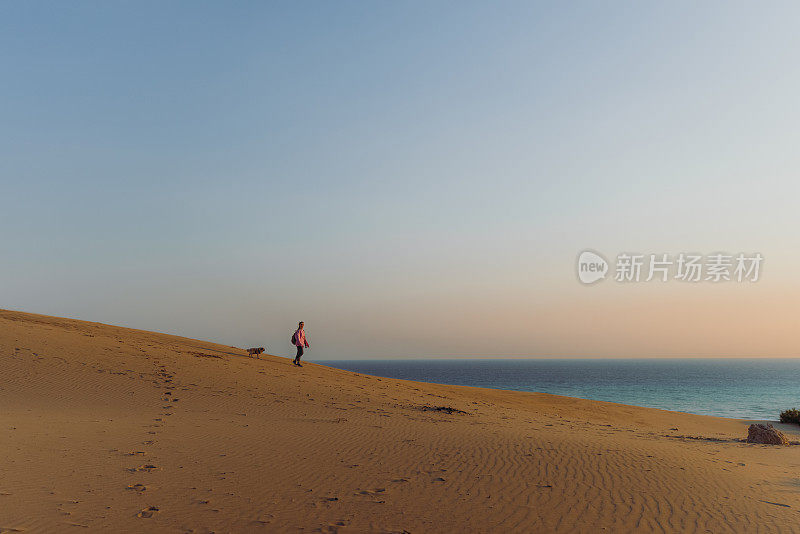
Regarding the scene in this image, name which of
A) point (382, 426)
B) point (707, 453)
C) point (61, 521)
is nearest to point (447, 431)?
Answer: point (382, 426)

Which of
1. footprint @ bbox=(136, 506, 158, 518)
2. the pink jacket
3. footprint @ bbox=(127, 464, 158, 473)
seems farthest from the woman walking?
footprint @ bbox=(136, 506, 158, 518)

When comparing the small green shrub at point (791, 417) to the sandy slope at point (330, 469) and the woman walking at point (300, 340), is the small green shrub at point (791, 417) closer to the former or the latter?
the sandy slope at point (330, 469)

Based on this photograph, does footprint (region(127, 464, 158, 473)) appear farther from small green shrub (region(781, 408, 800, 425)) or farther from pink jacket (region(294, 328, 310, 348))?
small green shrub (region(781, 408, 800, 425))

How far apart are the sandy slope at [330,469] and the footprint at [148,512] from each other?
48 millimetres

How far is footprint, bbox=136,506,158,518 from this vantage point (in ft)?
22.6

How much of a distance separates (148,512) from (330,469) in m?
3.30

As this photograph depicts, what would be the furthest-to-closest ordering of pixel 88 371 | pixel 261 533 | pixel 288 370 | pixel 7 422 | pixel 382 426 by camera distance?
pixel 288 370 < pixel 88 371 < pixel 382 426 < pixel 7 422 < pixel 261 533

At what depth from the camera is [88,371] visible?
1858 centimetres

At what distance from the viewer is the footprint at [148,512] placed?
6891 mm

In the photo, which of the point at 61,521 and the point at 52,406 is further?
the point at 52,406

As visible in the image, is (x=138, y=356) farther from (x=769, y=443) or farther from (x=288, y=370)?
(x=769, y=443)

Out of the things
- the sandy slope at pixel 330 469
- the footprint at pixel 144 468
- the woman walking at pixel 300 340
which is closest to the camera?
the sandy slope at pixel 330 469

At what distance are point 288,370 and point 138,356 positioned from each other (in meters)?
6.67

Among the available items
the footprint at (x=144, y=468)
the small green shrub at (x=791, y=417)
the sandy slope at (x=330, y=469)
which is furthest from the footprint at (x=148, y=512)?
the small green shrub at (x=791, y=417)
